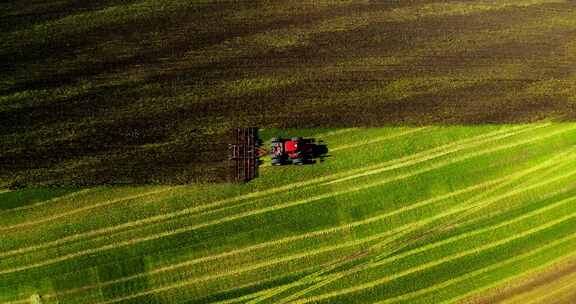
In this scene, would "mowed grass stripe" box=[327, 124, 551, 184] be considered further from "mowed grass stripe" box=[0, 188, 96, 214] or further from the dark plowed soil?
"mowed grass stripe" box=[0, 188, 96, 214]

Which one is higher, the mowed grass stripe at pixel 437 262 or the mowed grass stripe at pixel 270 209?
the mowed grass stripe at pixel 270 209

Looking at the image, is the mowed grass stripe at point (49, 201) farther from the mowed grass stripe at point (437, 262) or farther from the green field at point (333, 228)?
the mowed grass stripe at point (437, 262)

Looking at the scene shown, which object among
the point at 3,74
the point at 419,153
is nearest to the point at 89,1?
the point at 3,74

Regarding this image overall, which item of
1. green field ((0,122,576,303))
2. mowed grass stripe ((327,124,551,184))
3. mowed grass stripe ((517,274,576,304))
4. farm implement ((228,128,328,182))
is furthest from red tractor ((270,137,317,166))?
mowed grass stripe ((517,274,576,304))

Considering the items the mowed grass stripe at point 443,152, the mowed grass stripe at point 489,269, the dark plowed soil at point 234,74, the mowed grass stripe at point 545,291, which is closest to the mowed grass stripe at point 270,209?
the mowed grass stripe at point 443,152

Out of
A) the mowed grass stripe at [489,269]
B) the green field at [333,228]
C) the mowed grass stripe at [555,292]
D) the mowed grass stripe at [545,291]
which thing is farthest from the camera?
the mowed grass stripe at [555,292]

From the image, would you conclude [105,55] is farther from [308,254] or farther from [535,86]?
[535,86]

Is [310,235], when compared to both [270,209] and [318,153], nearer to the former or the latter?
[270,209]
